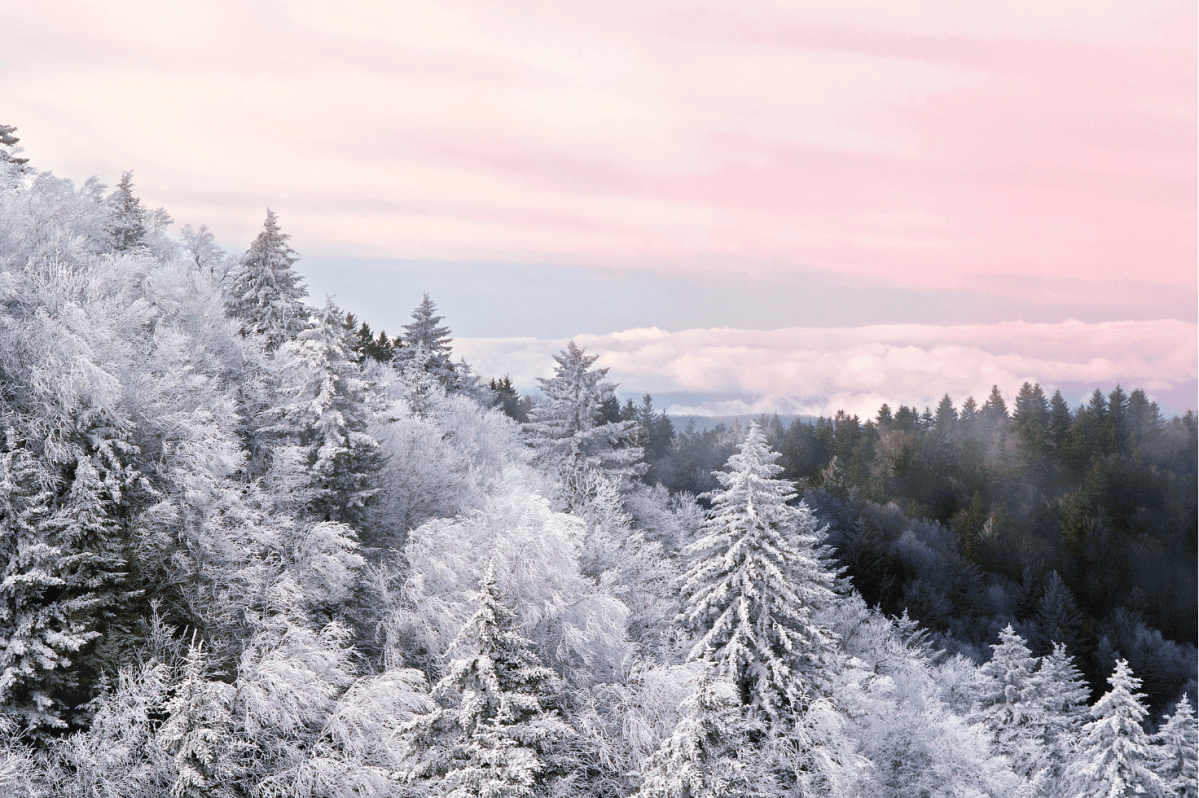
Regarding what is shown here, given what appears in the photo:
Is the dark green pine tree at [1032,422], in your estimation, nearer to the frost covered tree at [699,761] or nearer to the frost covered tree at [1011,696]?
the frost covered tree at [1011,696]

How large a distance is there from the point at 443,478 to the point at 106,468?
15.2m

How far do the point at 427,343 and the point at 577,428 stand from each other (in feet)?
50.2

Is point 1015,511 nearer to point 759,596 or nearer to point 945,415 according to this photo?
point 945,415

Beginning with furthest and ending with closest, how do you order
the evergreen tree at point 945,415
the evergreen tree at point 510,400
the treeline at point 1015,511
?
1. the evergreen tree at point 945,415
2. the evergreen tree at point 510,400
3. the treeline at point 1015,511

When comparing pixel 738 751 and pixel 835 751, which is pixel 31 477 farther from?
pixel 835 751

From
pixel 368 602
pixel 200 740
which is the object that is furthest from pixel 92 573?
pixel 368 602

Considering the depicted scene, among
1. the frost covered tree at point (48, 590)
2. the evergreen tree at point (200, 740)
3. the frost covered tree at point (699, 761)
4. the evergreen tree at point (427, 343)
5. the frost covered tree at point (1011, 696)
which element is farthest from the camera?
the evergreen tree at point (427, 343)

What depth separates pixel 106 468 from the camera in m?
23.4

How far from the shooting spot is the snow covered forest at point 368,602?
19.8 meters

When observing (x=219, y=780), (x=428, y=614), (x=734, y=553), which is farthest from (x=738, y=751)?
(x=219, y=780)

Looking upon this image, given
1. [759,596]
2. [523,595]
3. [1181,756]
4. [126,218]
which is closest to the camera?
[759,596]

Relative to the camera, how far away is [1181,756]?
Answer: 38.0 m

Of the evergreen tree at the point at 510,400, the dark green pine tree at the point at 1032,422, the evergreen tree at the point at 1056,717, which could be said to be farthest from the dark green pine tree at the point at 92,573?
the dark green pine tree at the point at 1032,422

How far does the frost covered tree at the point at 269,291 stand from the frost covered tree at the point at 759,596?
24848mm
